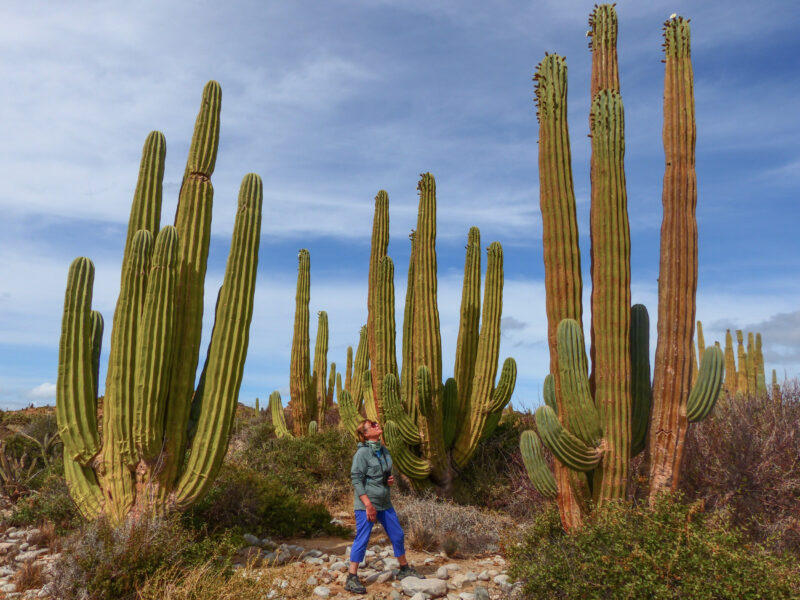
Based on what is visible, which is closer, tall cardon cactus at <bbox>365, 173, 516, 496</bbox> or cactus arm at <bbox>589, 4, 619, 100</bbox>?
cactus arm at <bbox>589, 4, 619, 100</bbox>

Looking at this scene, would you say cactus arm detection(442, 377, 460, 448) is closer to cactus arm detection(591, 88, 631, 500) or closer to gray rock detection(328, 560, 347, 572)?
gray rock detection(328, 560, 347, 572)

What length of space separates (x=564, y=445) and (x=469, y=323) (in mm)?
4561

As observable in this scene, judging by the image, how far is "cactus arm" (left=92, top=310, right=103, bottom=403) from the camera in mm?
7617

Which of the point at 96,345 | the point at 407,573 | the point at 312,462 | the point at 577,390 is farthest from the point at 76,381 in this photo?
the point at 312,462

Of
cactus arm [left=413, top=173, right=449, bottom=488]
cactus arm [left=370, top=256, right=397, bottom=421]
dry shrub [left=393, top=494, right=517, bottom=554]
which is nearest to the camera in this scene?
dry shrub [left=393, top=494, right=517, bottom=554]

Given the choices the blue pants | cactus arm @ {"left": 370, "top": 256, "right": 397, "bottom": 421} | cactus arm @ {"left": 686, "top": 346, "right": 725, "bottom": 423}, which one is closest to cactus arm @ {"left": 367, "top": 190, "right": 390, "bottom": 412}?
cactus arm @ {"left": 370, "top": 256, "right": 397, "bottom": 421}

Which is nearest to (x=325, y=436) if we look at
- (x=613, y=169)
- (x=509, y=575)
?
(x=509, y=575)

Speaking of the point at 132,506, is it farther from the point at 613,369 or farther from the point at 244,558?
the point at 613,369

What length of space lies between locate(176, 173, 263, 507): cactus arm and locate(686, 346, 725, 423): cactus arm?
4987mm

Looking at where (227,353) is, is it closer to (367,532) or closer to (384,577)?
(367,532)

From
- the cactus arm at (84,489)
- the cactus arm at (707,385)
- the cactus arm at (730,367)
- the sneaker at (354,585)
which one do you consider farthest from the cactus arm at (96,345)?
the cactus arm at (730,367)

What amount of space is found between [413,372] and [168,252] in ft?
15.4

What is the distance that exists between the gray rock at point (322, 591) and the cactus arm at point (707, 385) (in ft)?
13.2

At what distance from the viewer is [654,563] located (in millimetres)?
4895
